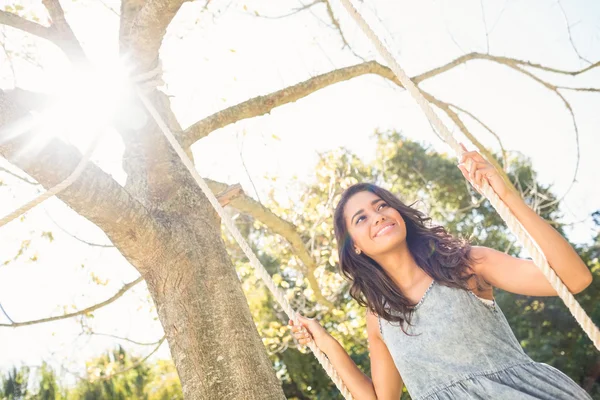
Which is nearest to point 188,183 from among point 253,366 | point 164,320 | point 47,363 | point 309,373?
point 164,320

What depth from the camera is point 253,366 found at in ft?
5.80

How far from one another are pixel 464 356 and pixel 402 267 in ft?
1.11

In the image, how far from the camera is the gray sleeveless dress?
148cm

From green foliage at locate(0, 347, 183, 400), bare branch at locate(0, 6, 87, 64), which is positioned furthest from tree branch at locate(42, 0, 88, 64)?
green foliage at locate(0, 347, 183, 400)

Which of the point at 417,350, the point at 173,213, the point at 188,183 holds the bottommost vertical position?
the point at 417,350

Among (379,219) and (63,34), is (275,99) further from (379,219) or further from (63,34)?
(379,219)

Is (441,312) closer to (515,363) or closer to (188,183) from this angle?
(515,363)

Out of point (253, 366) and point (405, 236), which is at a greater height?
point (405, 236)

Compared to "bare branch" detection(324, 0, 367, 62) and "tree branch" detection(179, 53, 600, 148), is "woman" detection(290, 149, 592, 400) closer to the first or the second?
"tree branch" detection(179, 53, 600, 148)

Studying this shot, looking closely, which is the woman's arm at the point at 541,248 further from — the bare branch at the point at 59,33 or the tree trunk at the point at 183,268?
the bare branch at the point at 59,33

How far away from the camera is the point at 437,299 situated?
66.2 inches

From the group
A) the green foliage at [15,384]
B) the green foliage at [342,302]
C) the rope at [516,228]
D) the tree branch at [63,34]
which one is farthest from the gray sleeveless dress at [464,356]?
the green foliage at [15,384]

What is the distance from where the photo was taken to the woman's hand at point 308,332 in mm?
1729

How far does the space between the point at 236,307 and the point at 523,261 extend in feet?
2.93
